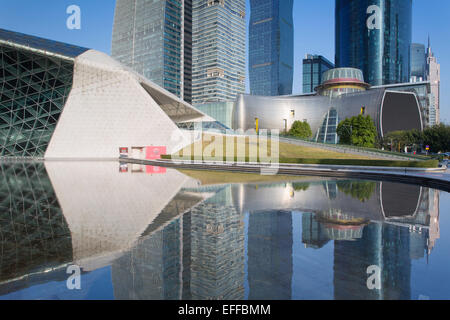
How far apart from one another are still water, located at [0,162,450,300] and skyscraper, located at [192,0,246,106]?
13406cm

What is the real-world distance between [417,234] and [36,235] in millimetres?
9102

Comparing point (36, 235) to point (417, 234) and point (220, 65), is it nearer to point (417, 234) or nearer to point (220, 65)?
point (417, 234)

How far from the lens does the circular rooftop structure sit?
257 ft

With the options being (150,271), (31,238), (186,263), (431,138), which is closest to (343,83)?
(431,138)

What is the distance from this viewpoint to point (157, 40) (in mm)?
117438

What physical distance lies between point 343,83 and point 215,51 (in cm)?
7848

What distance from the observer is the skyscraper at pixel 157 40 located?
4621 inches

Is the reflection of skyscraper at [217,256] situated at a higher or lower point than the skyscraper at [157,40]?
lower

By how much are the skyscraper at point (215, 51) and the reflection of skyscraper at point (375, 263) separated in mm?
136688

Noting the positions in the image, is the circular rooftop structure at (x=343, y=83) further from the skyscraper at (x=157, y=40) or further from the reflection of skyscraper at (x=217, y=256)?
the reflection of skyscraper at (x=217, y=256)

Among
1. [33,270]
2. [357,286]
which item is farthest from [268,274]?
[33,270]
